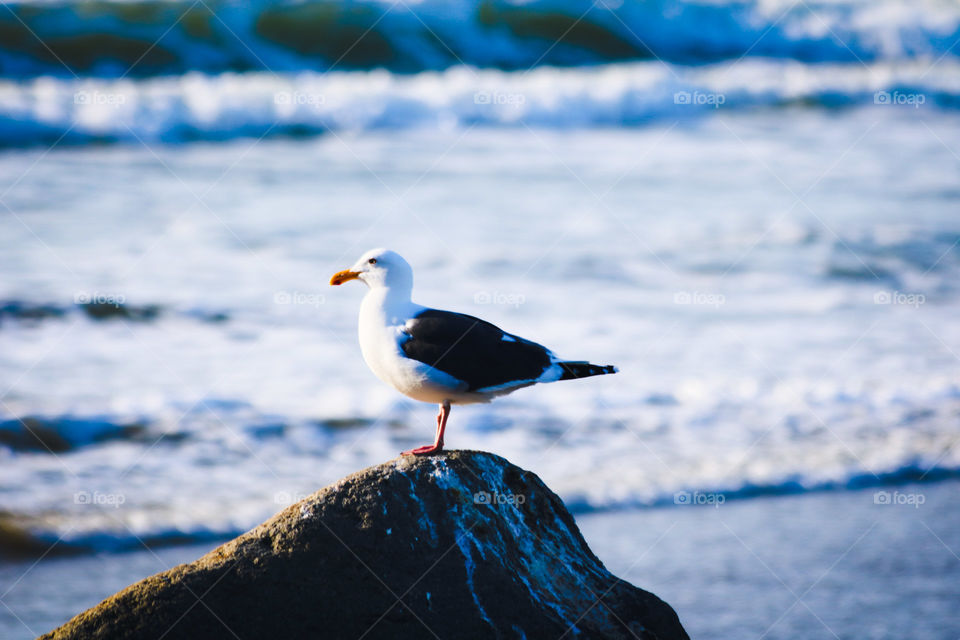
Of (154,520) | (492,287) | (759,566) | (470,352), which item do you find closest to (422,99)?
(492,287)

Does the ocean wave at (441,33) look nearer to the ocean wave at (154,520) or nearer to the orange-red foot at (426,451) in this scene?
the ocean wave at (154,520)

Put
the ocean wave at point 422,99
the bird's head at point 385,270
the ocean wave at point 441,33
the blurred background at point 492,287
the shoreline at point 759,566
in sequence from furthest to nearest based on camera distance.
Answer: the ocean wave at point 441,33 < the ocean wave at point 422,99 < the blurred background at point 492,287 < the shoreline at point 759,566 < the bird's head at point 385,270

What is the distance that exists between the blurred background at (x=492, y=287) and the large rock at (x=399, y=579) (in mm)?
1957

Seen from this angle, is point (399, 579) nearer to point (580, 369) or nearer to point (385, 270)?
point (580, 369)

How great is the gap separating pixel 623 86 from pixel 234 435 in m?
15.2

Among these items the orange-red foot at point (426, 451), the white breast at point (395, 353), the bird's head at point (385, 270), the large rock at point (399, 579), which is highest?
the bird's head at point (385, 270)

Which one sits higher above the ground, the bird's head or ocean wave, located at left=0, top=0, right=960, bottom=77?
ocean wave, located at left=0, top=0, right=960, bottom=77

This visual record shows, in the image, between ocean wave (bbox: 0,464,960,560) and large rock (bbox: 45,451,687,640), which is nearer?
large rock (bbox: 45,451,687,640)

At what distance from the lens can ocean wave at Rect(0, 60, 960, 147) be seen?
17.6 metres

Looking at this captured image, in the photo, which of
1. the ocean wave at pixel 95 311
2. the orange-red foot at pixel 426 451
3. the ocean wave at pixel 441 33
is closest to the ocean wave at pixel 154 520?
the orange-red foot at pixel 426 451

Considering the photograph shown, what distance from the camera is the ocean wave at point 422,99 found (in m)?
17.6

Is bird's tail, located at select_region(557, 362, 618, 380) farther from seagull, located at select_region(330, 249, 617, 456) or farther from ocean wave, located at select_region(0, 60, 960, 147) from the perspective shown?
ocean wave, located at select_region(0, 60, 960, 147)

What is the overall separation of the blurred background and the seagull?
7.09 ft

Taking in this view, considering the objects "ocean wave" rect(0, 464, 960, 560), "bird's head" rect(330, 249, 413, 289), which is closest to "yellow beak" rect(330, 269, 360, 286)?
"bird's head" rect(330, 249, 413, 289)
